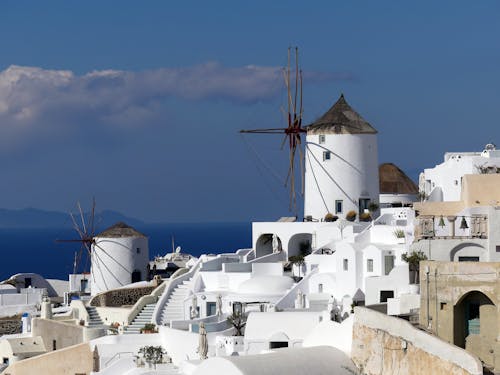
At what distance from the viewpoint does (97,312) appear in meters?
41.1

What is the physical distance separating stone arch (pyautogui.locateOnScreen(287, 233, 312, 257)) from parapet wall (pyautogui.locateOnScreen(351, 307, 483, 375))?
1651 cm

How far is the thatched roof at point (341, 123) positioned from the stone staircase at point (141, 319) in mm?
7534

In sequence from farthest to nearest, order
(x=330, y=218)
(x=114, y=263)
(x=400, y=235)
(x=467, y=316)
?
(x=114, y=263) → (x=330, y=218) → (x=400, y=235) → (x=467, y=316)

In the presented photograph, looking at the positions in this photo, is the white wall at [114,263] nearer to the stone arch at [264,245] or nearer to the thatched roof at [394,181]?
the stone arch at [264,245]

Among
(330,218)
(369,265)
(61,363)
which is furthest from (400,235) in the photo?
(61,363)

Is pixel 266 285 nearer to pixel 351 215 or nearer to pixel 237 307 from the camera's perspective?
pixel 237 307

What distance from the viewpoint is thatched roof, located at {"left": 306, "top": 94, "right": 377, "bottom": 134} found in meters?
41.6

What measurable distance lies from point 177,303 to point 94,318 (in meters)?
2.82

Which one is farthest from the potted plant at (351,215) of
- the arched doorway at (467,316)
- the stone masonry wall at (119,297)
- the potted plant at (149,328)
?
the arched doorway at (467,316)

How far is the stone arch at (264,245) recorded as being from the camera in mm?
41972

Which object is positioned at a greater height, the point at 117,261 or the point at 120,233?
the point at 120,233

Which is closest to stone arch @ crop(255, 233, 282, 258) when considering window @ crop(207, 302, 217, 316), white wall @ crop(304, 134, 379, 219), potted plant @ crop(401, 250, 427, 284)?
white wall @ crop(304, 134, 379, 219)

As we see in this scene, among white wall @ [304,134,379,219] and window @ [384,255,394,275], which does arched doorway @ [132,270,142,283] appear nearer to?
white wall @ [304,134,379,219]

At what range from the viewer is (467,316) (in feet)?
81.0
